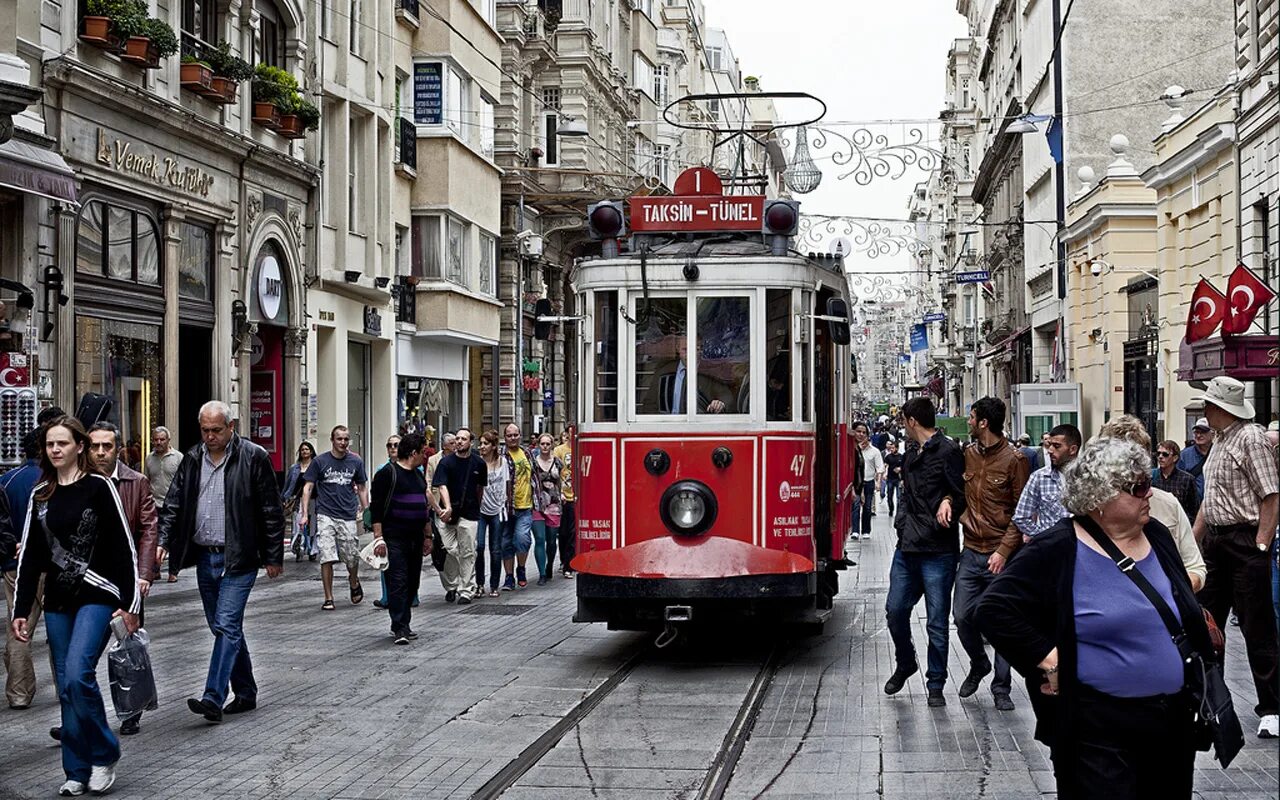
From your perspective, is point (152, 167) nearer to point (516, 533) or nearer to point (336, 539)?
point (516, 533)

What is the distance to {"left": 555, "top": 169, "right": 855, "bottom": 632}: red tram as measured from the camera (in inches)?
457

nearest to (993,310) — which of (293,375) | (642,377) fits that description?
(293,375)

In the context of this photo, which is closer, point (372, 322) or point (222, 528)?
point (222, 528)

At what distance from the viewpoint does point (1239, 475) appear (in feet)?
29.3

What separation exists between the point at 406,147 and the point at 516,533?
15.2 meters

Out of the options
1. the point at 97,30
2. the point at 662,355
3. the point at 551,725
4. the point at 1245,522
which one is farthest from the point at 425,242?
the point at 1245,522

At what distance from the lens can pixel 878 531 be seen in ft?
96.3

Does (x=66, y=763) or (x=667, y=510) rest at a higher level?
(x=667, y=510)

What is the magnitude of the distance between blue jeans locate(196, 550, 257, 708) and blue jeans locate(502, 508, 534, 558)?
27.4 ft

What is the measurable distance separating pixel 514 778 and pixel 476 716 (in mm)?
1836

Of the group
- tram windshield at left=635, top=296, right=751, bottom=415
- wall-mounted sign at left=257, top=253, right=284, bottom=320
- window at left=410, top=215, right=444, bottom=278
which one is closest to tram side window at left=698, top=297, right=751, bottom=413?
tram windshield at left=635, top=296, right=751, bottom=415

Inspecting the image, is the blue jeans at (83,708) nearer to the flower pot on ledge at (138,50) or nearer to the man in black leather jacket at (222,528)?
the man in black leather jacket at (222,528)

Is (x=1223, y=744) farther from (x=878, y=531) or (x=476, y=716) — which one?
(x=878, y=531)

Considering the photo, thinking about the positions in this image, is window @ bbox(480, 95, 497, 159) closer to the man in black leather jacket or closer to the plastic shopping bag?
the man in black leather jacket
